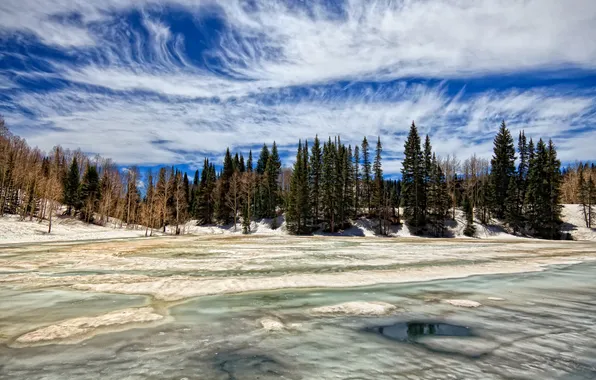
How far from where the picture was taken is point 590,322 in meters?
6.83

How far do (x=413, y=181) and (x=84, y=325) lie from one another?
64.6 metres

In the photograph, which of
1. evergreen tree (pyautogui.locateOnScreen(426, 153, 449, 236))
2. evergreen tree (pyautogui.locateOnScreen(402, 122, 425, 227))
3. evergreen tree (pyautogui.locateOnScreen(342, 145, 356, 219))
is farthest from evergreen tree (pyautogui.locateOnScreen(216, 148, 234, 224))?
evergreen tree (pyautogui.locateOnScreen(426, 153, 449, 236))

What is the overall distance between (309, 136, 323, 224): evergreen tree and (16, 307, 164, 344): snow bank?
5956cm

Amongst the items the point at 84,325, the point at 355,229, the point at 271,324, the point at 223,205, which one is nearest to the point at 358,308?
the point at 271,324

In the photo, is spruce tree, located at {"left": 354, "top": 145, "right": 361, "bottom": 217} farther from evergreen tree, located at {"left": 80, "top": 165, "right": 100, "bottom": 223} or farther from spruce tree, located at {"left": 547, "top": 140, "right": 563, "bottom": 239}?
evergreen tree, located at {"left": 80, "top": 165, "right": 100, "bottom": 223}

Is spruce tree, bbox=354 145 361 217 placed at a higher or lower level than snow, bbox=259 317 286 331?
higher

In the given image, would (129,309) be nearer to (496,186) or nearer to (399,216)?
(399,216)

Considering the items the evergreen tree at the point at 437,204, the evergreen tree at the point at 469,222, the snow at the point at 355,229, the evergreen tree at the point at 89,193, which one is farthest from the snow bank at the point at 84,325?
the evergreen tree at the point at 89,193

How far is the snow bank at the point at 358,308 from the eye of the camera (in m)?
7.68

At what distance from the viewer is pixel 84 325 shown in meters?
6.39

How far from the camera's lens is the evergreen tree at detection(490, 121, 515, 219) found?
Answer: 215 feet

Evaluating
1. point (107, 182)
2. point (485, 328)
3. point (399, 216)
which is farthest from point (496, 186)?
point (107, 182)

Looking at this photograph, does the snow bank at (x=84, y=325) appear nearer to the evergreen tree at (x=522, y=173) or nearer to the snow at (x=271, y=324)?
the snow at (x=271, y=324)

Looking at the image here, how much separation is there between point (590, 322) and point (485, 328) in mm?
2539
